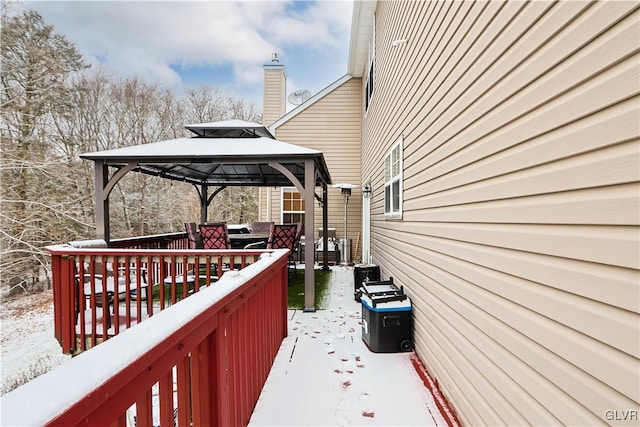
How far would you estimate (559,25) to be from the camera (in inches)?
49.8

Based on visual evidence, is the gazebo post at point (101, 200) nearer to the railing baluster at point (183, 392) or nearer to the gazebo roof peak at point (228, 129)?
the gazebo roof peak at point (228, 129)

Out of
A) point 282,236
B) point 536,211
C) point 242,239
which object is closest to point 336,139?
point 242,239

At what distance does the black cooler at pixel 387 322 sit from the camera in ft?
11.0

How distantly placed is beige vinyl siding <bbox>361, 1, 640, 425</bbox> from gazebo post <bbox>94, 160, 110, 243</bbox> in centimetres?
494

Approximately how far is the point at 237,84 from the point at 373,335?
1767cm

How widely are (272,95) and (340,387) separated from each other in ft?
34.5

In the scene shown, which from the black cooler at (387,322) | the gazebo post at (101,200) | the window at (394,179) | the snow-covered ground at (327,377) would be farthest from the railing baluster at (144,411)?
the gazebo post at (101,200)

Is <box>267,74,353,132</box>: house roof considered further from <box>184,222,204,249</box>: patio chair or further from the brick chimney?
<box>184,222,204,249</box>: patio chair

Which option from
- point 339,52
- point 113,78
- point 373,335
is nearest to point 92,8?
point 113,78

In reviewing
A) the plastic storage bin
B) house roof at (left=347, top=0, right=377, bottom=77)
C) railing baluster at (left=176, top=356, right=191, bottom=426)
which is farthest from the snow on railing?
house roof at (left=347, top=0, right=377, bottom=77)

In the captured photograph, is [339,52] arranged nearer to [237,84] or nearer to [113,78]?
[237,84]

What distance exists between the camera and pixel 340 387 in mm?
2654

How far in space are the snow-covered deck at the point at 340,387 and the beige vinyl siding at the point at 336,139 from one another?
6314 millimetres

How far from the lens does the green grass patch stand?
531 cm
